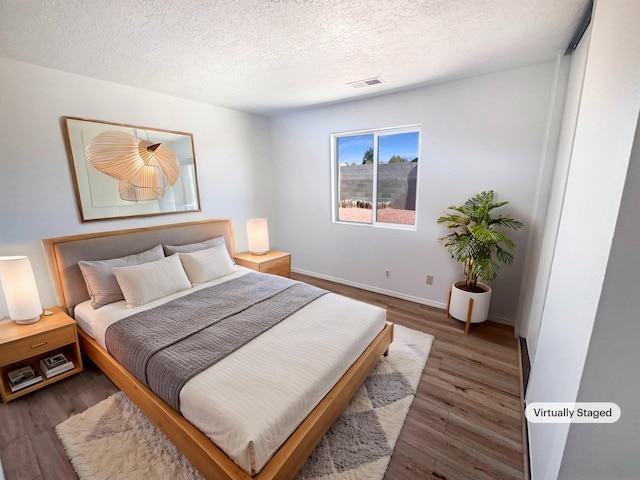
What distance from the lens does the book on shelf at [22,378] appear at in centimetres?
192

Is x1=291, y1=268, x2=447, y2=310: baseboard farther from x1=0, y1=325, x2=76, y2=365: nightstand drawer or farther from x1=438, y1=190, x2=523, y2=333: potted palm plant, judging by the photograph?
x1=0, y1=325, x2=76, y2=365: nightstand drawer

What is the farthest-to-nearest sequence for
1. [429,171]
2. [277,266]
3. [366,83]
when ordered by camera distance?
1. [277,266]
2. [429,171]
3. [366,83]

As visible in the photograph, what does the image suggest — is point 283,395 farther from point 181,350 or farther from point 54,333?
point 54,333

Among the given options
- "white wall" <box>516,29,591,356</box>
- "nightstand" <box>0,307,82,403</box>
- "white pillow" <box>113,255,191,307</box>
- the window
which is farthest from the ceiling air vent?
"nightstand" <box>0,307,82,403</box>

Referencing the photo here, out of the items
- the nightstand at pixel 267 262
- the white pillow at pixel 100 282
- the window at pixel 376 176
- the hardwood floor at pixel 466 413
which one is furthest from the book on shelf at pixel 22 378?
the window at pixel 376 176

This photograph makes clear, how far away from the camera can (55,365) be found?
6.87 ft

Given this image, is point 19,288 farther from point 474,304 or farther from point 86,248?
point 474,304

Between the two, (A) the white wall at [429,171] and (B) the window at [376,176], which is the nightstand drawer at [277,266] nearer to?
(A) the white wall at [429,171]

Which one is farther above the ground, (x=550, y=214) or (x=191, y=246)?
(x=550, y=214)

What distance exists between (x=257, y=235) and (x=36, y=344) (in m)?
2.25

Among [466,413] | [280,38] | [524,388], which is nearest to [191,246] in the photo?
[280,38]

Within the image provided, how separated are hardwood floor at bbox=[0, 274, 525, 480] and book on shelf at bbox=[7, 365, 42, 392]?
9cm

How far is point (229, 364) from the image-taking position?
1536mm

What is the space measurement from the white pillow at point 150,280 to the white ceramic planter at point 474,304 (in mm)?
2704
